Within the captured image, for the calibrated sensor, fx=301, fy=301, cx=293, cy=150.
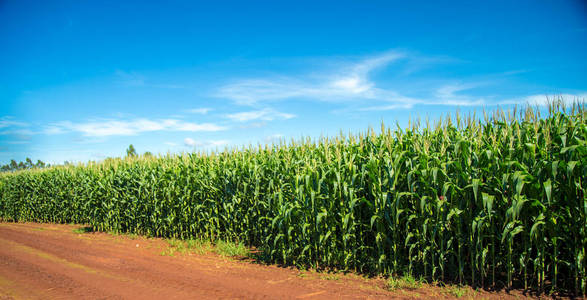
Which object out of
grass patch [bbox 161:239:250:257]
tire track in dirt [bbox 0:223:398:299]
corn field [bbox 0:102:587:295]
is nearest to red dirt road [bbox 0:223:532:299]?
tire track in dirt [bbox 0:223:398:299]

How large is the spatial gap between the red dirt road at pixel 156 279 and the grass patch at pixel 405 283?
5.8 inches

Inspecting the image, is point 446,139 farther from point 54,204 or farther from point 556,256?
point 54,204

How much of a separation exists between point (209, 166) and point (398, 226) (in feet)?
20.6

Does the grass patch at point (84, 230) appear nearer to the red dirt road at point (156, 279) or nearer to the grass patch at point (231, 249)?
the red dirt road at point (156, 279)

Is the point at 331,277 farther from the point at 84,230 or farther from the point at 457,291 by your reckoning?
the point at 84,230

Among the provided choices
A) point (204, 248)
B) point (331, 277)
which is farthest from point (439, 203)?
point (204, 248)

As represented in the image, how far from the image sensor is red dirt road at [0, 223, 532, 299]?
16.8 feet

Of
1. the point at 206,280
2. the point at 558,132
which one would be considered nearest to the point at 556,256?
the point at 558,132

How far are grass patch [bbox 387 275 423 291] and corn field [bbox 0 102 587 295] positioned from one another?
17 centimetres

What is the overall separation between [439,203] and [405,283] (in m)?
1.51

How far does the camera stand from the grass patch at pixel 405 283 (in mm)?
5047

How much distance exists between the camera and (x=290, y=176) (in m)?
7.09

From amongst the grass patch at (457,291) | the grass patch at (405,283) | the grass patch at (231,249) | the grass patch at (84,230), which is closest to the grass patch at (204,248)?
the grass patch at (231,249)

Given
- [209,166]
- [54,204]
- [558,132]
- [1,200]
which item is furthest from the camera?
[1,200]
